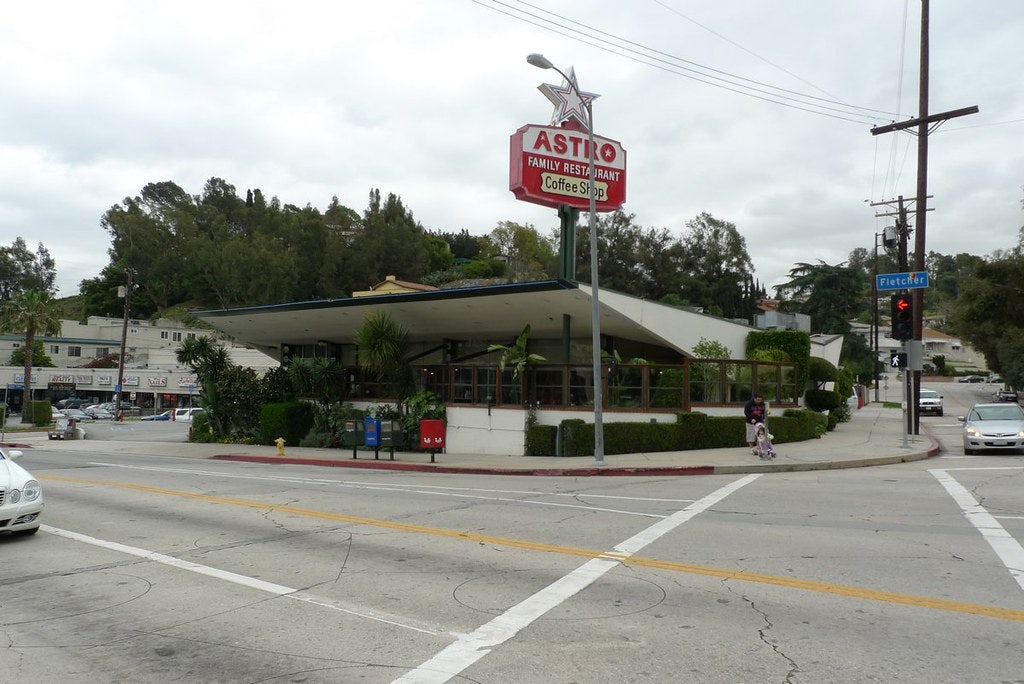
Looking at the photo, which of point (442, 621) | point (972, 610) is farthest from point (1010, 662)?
point (442, 621)

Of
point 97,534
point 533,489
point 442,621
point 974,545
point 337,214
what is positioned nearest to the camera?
point 442,621

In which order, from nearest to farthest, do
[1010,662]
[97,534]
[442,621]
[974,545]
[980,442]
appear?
[1010,662] < [442,621] < [974,545] < [97,534] < [980,442]

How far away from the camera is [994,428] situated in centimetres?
1997

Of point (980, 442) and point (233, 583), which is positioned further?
point (980, 442)

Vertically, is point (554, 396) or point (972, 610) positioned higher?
point (554, 396)

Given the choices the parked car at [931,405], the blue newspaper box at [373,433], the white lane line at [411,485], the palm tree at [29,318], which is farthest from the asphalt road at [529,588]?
the palm tree at [29,318]

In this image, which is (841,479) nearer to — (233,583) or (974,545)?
(974,545)

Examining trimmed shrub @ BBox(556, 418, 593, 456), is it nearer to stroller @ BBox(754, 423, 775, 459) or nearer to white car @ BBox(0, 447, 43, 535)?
stroller @ BBox(754, 423, 775, 459)

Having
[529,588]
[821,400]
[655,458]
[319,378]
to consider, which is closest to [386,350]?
[319,378]

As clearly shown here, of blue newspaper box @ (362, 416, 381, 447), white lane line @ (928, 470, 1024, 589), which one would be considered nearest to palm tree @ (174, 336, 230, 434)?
blue newspaper box @ (362, 416, 381, 447)

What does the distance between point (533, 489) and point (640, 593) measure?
826cm

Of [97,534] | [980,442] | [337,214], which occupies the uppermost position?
[337,214]

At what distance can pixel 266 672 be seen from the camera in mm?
5332

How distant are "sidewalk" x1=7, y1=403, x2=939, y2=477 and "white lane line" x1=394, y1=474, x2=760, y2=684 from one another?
831 cm
